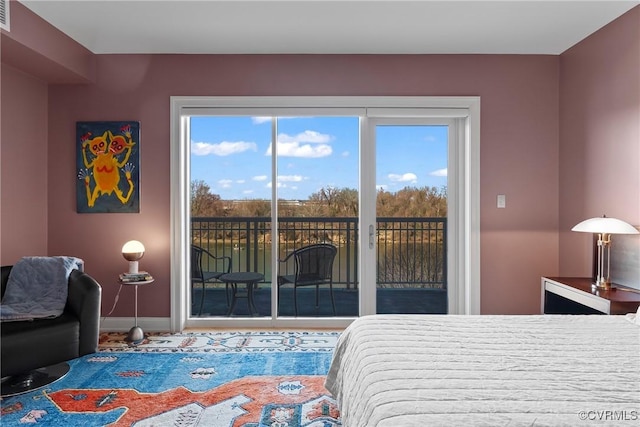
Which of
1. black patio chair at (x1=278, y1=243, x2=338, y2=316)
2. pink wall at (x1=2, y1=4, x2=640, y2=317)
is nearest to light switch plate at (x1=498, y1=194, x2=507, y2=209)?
pink wall at (x1=2, y1=4, x2=640, y2=317)

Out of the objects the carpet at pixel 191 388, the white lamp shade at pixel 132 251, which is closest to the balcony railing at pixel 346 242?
the white lamp shade at pixel 132 251

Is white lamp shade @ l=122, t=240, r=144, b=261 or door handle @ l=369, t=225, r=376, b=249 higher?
door handle @ l=369, t=225, r=376, b=249

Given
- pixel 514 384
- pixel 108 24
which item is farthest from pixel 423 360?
pixel 108 24

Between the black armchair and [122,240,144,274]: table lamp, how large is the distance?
620 millimetres

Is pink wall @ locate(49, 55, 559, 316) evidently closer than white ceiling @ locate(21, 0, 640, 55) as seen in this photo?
No

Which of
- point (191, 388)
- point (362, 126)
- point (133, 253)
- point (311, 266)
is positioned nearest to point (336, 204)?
point (311, 266)

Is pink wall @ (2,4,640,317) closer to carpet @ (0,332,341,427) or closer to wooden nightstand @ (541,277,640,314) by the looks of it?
wooden nightstand @ (541,277,640,314)

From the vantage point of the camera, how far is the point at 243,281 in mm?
4098

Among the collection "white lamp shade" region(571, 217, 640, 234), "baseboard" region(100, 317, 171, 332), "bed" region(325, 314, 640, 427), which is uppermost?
"white lamp shade" region(571, 217, 640, 234)

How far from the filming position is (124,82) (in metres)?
3.82

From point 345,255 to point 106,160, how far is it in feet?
7.87

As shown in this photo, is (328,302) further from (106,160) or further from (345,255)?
(106,160)

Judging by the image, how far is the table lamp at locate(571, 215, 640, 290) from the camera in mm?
2730

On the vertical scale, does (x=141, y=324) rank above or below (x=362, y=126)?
below
